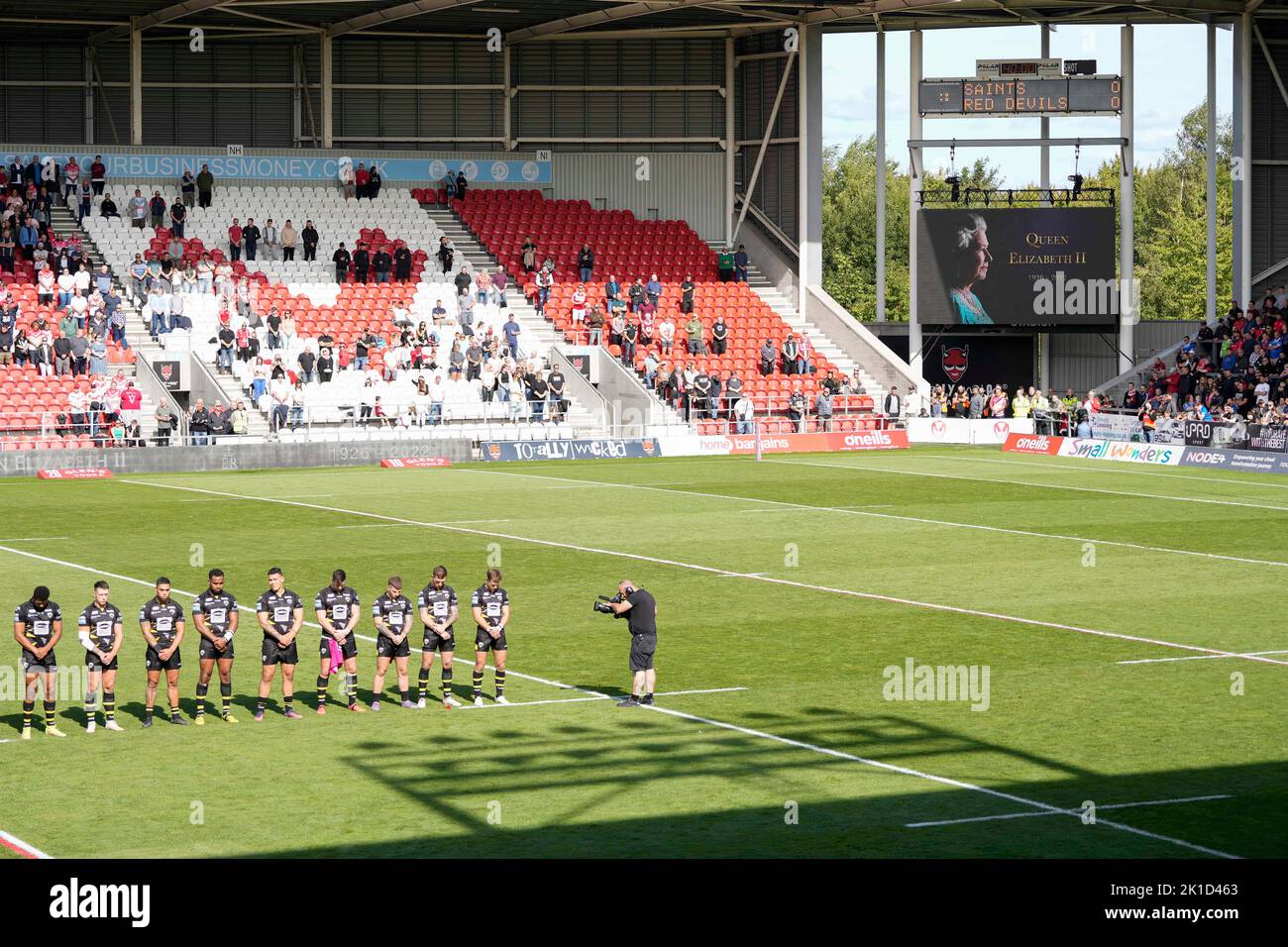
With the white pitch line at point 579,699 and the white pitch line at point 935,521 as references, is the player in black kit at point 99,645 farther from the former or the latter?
the white pitch line at point 935,521

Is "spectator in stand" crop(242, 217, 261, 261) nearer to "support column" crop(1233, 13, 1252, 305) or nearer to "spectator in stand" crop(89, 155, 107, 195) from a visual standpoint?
"spectator in stand" crop(89, 155, 107, 195)

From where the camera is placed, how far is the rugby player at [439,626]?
64.2 feet

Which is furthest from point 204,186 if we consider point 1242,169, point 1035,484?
point 1242,169

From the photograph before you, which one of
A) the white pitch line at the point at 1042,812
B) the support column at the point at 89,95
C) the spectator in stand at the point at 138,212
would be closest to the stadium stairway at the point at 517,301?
the spectator in stand at the point at 138,212

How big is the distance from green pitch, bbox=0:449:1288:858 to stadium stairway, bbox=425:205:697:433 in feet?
50.7

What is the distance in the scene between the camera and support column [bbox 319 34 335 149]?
60500 mm

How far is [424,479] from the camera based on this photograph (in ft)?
149

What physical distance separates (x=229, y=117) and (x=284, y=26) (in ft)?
15.1

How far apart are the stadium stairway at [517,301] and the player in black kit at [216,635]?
35585 mm

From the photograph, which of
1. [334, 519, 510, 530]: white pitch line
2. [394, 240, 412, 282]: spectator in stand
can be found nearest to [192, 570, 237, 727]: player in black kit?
[334, 519, 510, 530]: white pitch line

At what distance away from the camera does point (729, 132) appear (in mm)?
66000
